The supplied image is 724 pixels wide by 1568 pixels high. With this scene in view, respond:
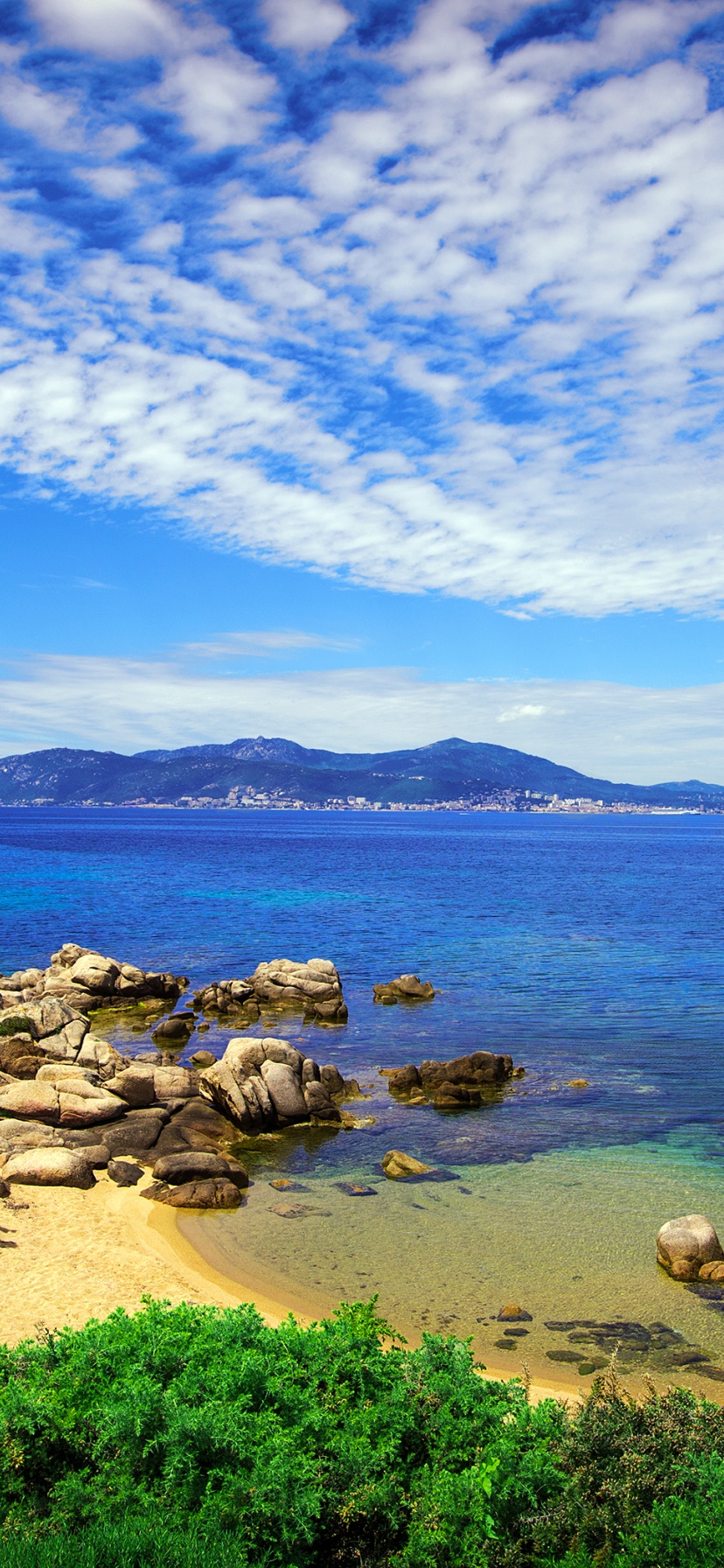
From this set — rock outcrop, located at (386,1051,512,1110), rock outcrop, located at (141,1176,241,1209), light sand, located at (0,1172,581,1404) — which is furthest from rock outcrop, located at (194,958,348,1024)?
light sand, located at (0,1172,581,1404)

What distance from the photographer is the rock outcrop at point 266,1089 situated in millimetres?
30672

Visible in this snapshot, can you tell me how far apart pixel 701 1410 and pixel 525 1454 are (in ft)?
9.51

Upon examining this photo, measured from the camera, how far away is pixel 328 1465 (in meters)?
11.3

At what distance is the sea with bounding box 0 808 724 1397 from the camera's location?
1945 cm

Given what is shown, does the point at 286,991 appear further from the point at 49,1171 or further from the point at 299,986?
the point at 49,1171

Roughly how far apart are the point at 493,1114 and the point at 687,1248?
11.6m

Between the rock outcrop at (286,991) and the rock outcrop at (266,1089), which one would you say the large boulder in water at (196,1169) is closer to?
the rock outcrop at (266,1089)

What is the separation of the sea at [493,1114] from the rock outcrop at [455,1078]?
0.89 m

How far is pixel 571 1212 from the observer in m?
23.8

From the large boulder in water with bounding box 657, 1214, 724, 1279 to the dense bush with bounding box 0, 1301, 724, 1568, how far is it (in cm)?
819

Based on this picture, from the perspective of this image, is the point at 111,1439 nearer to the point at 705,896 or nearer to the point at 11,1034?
the point at 11,1034

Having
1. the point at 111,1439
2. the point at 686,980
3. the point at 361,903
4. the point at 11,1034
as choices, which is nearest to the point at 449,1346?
the point at 111,1439

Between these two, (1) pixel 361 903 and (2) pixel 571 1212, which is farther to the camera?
(1) pixel 361 903

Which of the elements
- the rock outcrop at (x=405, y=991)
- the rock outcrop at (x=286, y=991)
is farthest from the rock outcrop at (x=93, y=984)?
the rock outcrop at (x=405, y=991)
